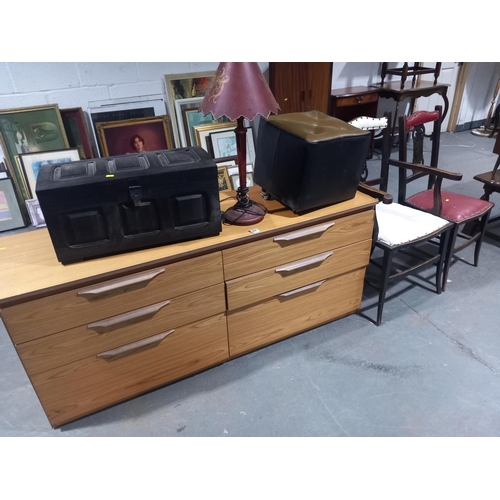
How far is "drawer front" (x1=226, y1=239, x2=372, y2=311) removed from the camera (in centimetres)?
150

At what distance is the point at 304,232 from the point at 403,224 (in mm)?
625

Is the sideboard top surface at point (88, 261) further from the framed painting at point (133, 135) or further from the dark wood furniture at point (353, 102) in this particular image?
the dark wood furniture at point (353, 102)

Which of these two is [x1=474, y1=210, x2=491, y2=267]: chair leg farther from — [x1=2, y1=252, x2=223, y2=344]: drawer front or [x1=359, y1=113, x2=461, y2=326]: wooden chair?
[x1=2, y1=252, x2=223, y2=344]: drawer front

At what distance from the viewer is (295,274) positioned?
160cm

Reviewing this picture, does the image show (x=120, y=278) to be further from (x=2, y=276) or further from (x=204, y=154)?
(x=204, y=154)

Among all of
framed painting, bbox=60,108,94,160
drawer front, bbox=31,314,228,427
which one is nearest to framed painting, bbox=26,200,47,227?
framed painting, bbox=60,108,94,160

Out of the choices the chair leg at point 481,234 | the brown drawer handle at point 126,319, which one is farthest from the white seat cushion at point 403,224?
the brown drawer handle at point 126,319

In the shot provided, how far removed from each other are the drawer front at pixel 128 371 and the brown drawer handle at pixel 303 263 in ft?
1.00

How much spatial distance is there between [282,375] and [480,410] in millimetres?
769

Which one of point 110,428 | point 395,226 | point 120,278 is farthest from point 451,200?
point 110,428

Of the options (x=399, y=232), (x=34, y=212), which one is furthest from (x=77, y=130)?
(x=399, y=232)

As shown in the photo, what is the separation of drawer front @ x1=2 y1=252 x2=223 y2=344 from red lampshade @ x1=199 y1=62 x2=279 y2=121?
0.50 m

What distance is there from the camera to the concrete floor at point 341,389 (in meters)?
1.43

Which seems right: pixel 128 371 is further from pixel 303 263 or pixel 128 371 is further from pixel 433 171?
pixel 433 171
